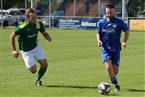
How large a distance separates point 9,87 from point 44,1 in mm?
51624

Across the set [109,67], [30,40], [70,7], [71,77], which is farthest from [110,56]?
[70,7]

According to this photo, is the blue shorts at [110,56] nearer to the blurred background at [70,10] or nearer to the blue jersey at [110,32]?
the blue jersey at [110,32]

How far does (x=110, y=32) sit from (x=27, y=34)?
2189 mm

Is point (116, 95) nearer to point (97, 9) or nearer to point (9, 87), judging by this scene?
point (9, 87)

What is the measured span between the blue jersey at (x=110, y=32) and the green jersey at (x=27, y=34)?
177cm

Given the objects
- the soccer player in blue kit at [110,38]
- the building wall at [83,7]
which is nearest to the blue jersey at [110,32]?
the soccer player in blue kit at [110,38]

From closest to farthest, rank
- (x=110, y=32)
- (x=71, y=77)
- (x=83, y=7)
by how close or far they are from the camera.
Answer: (x=110, y=32) < (x=71, y=77) < (x=83, y=7)

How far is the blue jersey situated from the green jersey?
1774mm

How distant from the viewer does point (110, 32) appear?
1168 centimetres

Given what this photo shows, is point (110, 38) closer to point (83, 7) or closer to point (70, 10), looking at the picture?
point (70, 10)

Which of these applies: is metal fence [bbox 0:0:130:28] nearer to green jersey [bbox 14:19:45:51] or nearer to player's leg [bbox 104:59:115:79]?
green jersey [bbox 14:19:45:51]

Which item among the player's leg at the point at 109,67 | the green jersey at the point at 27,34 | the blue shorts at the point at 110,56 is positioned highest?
the green jersey at the point at 27,34

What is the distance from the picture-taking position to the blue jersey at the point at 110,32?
11.7m

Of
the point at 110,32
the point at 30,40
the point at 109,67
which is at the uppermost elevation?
the point at 110,32
